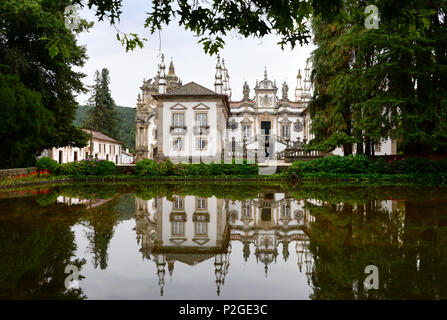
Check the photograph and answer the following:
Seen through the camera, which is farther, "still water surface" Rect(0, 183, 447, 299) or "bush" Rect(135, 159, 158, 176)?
"bush" Rect(135, 159, 158, 176)

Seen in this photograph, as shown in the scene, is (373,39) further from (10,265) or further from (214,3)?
(10,265)

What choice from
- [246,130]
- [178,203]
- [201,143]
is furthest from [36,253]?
[246,130]

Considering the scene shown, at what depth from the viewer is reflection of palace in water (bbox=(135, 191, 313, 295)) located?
3977 mm

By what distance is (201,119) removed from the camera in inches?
1033

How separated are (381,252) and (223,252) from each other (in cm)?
220

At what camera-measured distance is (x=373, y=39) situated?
13.4m

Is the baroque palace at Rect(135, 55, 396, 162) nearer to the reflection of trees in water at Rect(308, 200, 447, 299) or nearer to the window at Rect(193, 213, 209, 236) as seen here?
the window at Rect(193, 213, 209, 236)

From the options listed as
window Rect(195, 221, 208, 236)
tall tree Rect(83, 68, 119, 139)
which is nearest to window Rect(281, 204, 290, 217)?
window Rect(195, 221, 208, 236)

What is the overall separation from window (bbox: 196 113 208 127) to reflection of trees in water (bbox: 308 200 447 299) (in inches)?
792

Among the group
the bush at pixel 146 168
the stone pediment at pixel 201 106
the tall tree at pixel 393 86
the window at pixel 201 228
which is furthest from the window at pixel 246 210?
the stone pediment at pixel 201 106

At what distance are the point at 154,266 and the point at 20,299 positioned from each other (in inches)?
55.1

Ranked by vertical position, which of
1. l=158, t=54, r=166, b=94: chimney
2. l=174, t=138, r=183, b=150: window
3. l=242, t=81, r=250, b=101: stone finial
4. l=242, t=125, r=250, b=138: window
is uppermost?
l=242, t=81, r=250, b=101: stone finial

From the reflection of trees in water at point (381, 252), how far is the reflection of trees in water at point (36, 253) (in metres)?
2.72

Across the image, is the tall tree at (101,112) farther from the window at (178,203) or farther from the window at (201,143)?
the window at (178,203)
